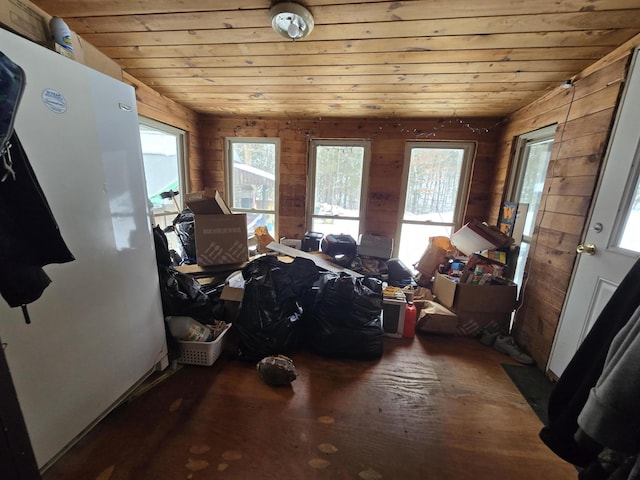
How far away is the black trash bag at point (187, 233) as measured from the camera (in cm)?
228

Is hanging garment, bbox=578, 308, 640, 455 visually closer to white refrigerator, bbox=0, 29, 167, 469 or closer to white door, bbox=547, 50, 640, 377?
white door, bbox=547, 50, 640, 377

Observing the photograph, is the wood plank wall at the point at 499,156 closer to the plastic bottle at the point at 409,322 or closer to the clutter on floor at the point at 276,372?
the plastic bottle at the point at 409,322

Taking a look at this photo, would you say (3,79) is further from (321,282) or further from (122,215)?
(321,282)

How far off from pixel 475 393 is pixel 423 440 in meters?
0.56

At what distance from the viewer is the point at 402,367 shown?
1.73 meters

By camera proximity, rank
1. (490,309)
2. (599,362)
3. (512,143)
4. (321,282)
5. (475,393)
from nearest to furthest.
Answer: (599,362)
(475,393)
(321,282)
(490,309)
(512,143)

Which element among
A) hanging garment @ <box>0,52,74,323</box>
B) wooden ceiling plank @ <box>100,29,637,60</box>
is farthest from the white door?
hanging garment @ <box>0,52,74,323</box>

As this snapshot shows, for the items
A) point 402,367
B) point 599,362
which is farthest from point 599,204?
point 402,367

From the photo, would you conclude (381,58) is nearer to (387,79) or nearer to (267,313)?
(387,79)

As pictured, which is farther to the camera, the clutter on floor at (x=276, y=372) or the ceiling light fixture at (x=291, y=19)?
the clutter on floor at (x=276, y=372)

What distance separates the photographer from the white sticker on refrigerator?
2.83 feet

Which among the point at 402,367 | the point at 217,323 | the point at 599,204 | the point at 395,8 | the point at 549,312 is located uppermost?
the point at 395,8

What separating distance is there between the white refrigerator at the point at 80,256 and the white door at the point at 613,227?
8.13 feet

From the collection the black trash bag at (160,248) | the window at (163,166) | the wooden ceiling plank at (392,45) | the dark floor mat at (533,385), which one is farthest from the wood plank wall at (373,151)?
the black trash bag at (160,248)
